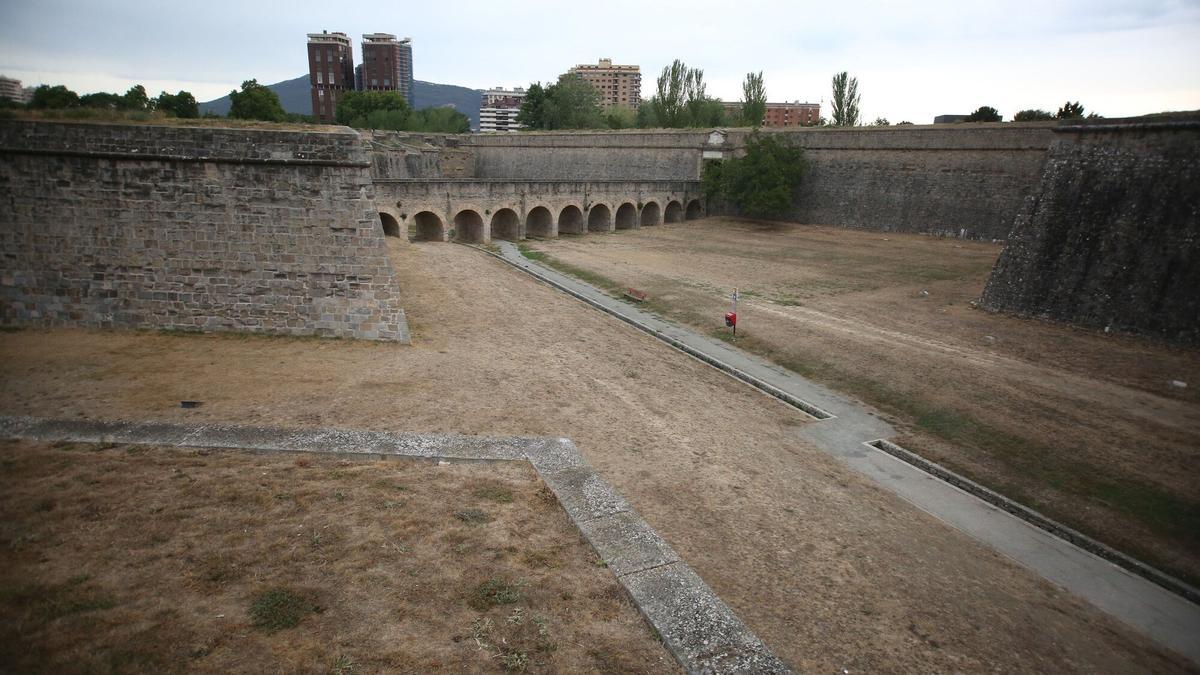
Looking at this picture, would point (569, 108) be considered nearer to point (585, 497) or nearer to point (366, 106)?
point (366, 106)

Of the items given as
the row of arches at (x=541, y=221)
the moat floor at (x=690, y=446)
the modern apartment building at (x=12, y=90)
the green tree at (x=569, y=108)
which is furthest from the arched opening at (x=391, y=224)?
the green tree at (x=569, y=108)

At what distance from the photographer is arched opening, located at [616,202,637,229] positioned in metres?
35.8

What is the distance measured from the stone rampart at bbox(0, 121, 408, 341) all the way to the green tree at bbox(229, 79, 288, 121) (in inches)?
1204

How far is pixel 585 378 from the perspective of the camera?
11.8 meters

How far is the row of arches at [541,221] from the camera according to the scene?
91.5 feet

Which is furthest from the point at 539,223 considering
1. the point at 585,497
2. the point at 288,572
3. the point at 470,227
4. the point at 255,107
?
the point at 288,572

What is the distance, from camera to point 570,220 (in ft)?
113

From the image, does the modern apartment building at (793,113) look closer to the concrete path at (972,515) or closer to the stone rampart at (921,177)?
the stone rampart at (921,177)

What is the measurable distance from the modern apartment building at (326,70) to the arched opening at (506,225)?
68.3 m

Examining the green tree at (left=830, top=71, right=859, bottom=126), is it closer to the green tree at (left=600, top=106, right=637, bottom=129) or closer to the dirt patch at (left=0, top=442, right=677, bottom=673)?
the green tree at (left=600, top=106, right=637, bottom=129)

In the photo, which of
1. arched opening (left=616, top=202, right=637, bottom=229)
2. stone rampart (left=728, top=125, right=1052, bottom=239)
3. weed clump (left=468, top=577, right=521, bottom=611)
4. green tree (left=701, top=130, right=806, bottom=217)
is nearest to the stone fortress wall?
weed clump (left=468, top=577, right=521, bottom=611)

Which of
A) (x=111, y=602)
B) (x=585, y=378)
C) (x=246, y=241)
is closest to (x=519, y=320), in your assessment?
(x=585, y=378)

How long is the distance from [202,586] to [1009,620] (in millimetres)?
7203

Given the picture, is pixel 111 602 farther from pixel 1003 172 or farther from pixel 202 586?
pixel 1003 172
